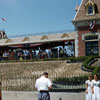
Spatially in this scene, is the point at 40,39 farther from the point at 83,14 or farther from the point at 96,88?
the point at 96,88

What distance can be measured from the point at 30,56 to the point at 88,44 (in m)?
7.24

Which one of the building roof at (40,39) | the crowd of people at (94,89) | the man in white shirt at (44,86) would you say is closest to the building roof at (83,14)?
the building roof at (40,39)

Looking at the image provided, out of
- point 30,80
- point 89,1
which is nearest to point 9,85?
point 30,80

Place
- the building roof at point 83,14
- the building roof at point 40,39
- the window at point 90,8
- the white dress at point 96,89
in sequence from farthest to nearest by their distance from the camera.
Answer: the building roof at point 40,39
the window at point 90,8
the building roof at point 83,14
the white dress at point 96,89

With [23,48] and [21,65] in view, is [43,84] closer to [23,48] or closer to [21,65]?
[21,65]

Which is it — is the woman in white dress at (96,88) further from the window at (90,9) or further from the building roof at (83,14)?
the window at (90,9)

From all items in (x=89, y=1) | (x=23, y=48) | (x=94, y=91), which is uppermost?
(x=89, y=1)

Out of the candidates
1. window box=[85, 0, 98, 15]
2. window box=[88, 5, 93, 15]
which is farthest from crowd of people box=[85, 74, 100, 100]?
window box=[88, 5, 93, 15]

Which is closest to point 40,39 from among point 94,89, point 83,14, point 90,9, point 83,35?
point 83,35

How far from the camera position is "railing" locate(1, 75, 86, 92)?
1179 cm

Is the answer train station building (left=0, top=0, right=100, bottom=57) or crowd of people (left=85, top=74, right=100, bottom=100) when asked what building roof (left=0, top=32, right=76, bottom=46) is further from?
crowd of people (left=85, top=74, right=100, bottom=100)

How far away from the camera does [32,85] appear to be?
43.5ft

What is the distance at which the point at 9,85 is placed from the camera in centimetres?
1405

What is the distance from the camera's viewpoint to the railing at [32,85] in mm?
11789
